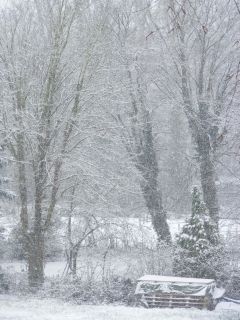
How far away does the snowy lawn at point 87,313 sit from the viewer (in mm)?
10922

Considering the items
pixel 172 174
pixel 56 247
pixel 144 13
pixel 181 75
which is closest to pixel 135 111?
pixel 181 75

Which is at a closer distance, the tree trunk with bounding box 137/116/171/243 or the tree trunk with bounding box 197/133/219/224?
the tree trunk with bounding box 197/133/219/224

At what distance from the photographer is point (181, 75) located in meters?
21.2

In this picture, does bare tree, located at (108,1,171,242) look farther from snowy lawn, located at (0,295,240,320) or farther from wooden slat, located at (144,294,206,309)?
snowy lawn, located at (0,295,240,320)

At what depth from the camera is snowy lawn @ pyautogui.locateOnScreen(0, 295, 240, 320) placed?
10922 mm

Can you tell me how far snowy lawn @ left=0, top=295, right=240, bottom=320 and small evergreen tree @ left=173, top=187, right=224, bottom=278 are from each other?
3.42 m

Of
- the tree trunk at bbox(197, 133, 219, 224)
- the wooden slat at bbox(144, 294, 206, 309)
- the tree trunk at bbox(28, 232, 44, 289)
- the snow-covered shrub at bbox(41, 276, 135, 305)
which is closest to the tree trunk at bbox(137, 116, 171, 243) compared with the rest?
the tree trunk at bbox(197, 133, 219, 224)

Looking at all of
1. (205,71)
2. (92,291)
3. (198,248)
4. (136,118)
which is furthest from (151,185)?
(92,291)

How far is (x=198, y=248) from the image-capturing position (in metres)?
16.8

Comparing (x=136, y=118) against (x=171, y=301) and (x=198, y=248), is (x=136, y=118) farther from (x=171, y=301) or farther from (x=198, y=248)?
(x=171, y=301)

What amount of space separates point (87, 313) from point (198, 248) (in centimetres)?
Answer: 614

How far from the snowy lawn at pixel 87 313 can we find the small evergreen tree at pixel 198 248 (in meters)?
3.42

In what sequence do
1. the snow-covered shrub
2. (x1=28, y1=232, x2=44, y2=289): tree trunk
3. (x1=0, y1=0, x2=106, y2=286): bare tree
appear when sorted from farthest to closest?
(x1=0, y1=0, x2=106, y2=286): bare tree < (x1=28, y1=232, x2=44, y2=289): tree trunk < the snow-covered shrub

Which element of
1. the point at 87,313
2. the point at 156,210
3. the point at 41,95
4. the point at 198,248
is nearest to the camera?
the point at 87,313
